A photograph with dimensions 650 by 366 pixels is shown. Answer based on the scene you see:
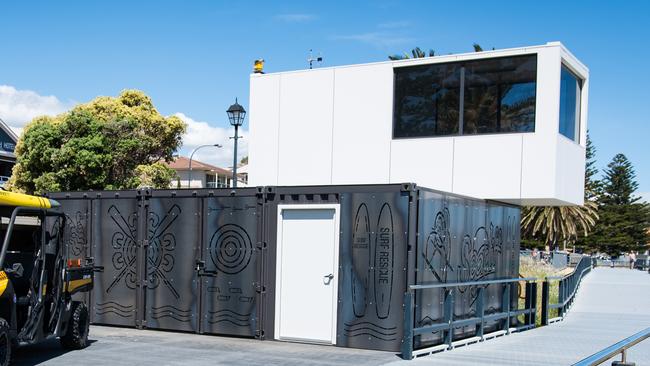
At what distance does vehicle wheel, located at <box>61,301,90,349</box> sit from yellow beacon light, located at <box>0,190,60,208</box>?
5.79 ft

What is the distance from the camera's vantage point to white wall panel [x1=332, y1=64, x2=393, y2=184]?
Answer: 56.6 ft

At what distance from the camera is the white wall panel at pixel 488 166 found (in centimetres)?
1566

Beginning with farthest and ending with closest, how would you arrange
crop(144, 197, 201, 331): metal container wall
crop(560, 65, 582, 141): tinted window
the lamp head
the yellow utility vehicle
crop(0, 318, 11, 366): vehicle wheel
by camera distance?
the lamp head
crop(560, 65, 582, 141): tinted window
crop(144, 197, 201, 331): metal container wall
the yellow utility vehicle
crop(0, 318, 11, 366): vehicle wheel

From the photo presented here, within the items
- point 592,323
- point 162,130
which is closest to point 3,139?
point 162,130

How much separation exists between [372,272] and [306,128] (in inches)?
284

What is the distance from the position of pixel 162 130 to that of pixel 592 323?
2797cm

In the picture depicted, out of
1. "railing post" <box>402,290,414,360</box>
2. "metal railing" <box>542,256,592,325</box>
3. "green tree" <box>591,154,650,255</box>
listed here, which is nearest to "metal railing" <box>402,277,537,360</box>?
"railing post" <box>402,290,414,360</box>

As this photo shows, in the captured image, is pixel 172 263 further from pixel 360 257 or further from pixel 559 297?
pixel 559 297

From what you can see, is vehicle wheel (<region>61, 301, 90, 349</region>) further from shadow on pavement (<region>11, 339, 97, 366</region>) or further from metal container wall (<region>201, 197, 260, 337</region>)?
metal container wall (<region>201, 197, 260, 337</region>)

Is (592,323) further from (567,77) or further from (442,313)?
(442,313)

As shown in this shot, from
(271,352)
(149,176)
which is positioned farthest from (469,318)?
(149,176)

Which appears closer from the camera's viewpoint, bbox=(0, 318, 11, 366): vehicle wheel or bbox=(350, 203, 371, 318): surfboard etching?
bbox=(0, 318, 11, 366): vehicle wheel

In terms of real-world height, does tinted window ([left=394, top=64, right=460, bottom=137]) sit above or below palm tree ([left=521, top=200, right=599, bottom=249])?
above

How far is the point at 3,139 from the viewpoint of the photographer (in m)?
55.7
